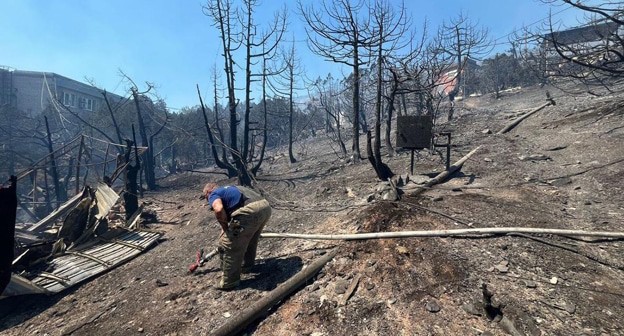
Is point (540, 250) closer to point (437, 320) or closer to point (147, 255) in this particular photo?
point (437, 320)

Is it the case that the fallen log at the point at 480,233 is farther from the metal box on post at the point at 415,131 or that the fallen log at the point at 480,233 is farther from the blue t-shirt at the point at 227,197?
the metal box on post at the point at 415,131

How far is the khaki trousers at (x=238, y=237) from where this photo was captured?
13.4 feet

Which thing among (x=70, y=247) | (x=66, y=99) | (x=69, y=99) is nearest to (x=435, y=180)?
(x=70, y=247)

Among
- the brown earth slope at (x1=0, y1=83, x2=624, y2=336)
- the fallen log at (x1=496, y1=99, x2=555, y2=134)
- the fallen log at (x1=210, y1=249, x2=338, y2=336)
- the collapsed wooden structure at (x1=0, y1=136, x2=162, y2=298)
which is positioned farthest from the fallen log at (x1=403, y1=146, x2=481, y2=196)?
the collapsed wooden structure at (x1=0, y1=136, x2=162, y2=298)

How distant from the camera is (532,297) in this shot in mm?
3152

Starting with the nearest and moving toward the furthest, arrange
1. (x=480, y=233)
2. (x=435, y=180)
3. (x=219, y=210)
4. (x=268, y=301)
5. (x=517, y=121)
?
(x=268, y=301)
(x=219, y=210)
(x=480, y=233)
(x=435, y=180)
(x=517, y=121)

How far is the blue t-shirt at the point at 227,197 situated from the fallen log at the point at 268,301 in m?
1.17

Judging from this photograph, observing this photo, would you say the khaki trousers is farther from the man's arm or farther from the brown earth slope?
the brown earth slope

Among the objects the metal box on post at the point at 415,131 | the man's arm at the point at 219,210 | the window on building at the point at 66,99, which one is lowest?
the man's arm at the point at 219,210

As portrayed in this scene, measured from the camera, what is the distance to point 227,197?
4.21 m

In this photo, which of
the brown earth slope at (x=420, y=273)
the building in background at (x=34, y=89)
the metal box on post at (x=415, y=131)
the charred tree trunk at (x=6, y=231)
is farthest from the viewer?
the building in background at (x=34, y=89)

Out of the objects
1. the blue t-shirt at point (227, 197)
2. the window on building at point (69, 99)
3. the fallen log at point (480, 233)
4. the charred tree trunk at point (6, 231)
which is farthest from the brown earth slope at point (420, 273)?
the window on building at point (69, 99)

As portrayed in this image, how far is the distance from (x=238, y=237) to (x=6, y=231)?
3516mm

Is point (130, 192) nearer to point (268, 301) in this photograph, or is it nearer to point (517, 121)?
point (268, 301)
